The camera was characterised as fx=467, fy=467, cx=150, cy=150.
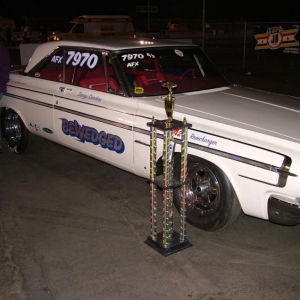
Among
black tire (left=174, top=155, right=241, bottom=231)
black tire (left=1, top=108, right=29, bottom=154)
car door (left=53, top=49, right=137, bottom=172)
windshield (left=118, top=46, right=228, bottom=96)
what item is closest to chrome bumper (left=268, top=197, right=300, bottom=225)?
black tire (left=174, top=155, right=241, bottom=231)

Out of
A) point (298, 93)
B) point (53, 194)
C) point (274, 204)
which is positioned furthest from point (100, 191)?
point (298, 93)

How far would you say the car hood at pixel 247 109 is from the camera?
4121 mm

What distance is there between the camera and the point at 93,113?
5188 millimetres

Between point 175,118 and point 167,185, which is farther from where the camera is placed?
point 175,118

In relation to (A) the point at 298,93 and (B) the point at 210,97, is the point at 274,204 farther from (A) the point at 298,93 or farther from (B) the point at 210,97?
(A) the point at 298,93

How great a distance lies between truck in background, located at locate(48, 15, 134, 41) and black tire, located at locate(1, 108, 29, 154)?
2321 centimetres

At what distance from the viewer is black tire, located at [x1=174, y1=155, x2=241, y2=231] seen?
13.5 ft

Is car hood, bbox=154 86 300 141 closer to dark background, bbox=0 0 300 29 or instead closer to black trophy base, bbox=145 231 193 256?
black trophy base, bbox=145 231 193 256

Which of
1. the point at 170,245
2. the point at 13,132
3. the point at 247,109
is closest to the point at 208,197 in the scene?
the point at 170,245

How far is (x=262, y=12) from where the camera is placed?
219 feet

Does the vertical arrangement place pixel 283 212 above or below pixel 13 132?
above

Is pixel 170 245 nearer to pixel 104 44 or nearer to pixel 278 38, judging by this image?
pixel 104 44

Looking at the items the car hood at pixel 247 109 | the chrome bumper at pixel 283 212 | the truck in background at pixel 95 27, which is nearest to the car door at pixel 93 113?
the car hood at pixel 247 109

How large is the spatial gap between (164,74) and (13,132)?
2.54 metres
